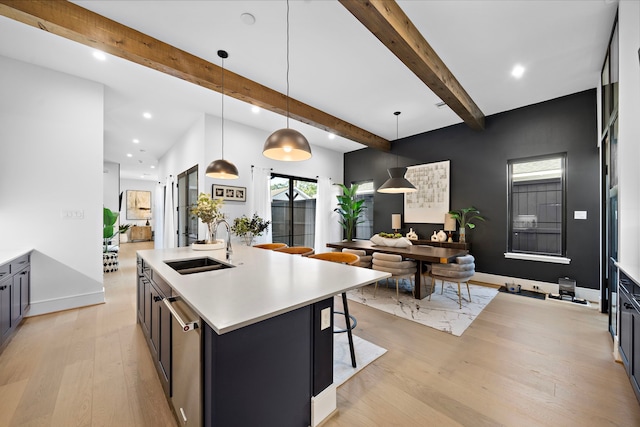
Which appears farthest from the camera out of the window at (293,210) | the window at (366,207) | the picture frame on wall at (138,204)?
the picture frame on wall at (138,204)

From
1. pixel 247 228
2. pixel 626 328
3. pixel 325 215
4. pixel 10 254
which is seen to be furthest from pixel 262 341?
pixel 325 215

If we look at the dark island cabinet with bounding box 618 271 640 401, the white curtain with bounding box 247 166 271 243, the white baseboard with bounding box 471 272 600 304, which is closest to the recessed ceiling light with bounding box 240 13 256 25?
the white curtain with bounding box 247 166 271 243

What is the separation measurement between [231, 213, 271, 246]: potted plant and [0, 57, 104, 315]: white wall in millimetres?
1891

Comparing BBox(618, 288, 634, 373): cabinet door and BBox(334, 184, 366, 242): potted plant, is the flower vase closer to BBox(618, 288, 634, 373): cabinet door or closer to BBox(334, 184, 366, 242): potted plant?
BBox(334, 184, 366, 242): potted plant

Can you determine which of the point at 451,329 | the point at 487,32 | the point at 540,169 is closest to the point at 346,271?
the point at 451,329

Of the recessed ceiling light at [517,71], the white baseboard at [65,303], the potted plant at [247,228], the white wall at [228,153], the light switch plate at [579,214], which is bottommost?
the white baseboard at [65,303]

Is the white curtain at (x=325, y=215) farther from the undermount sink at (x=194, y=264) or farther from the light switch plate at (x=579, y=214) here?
the light switch plate at (x=579, y=214)

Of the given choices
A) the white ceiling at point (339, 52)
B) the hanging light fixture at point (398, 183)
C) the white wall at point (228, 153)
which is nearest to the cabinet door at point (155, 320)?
the white ceiling at point (339, 52)

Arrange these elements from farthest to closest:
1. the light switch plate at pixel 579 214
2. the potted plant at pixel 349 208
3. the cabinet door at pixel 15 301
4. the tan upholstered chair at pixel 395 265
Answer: the potted plant at pixel 349 208, the light switch plate at pixel 579 214, the tan upholstered chair at pixel 395 265, the cabinet door at pixel 15 301

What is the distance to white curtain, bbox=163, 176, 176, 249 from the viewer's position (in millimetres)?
6406

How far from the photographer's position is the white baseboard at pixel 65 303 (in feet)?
10.2

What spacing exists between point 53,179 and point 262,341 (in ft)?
12.8

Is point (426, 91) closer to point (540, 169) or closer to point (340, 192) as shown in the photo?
point (540, 169)

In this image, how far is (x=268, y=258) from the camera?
2.45 meters
